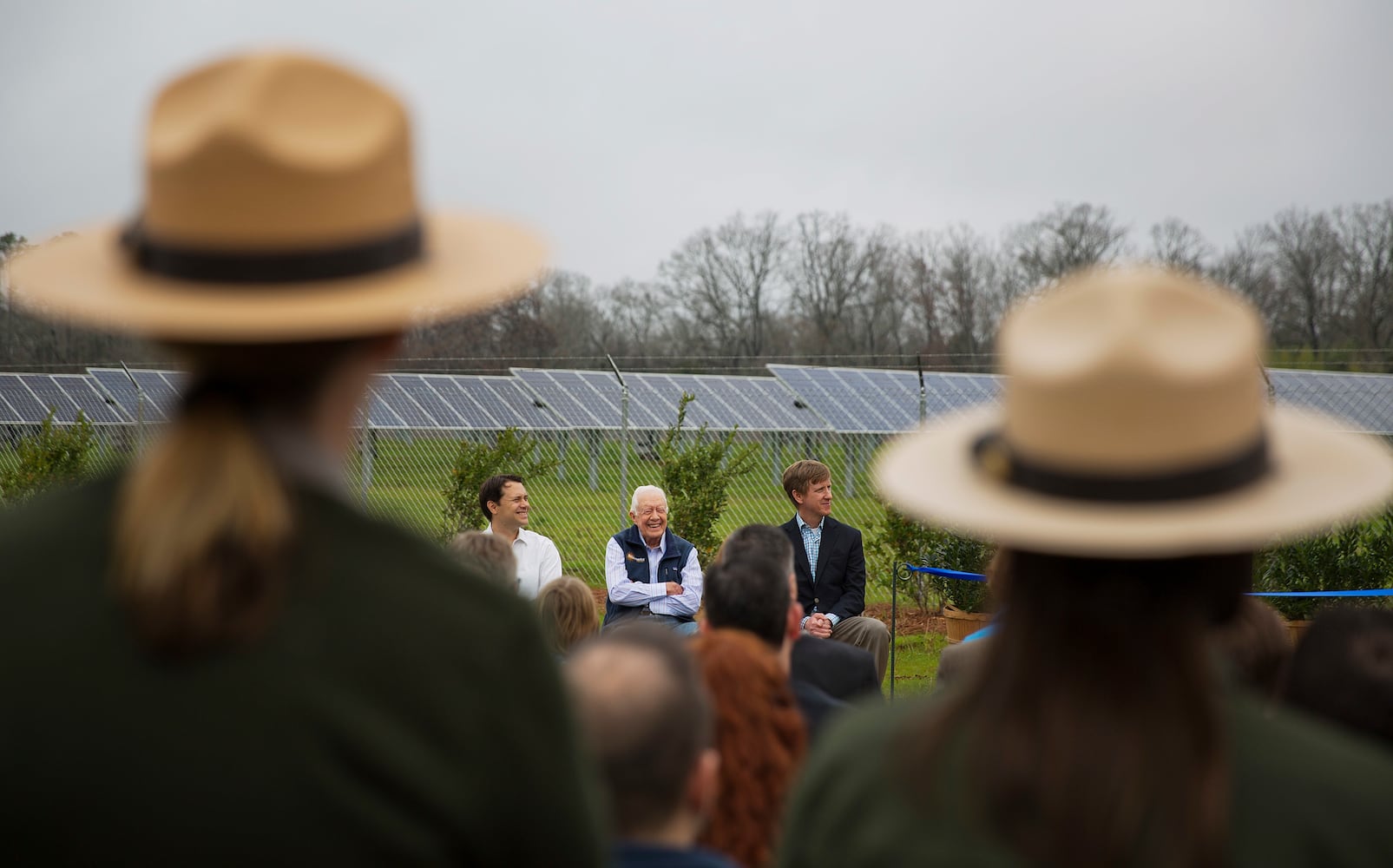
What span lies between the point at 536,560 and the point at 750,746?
4.94m

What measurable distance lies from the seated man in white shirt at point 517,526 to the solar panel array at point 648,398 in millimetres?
10128

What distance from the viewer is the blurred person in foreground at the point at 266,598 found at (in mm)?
1195

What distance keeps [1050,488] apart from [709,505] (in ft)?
34.4

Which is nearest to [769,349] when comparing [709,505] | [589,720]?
[709,505]

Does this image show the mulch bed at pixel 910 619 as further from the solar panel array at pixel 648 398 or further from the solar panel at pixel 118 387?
the solar panel at pixel 118 387

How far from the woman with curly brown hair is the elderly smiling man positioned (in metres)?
4.84

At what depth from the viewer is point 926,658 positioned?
10188 mm

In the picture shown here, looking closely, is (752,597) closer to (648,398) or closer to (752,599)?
(752,599)

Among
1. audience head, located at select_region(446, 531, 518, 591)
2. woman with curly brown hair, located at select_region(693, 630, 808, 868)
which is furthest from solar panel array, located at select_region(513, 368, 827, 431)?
woman with curly brown hair, located at select_region(693, 630, 808, 868)

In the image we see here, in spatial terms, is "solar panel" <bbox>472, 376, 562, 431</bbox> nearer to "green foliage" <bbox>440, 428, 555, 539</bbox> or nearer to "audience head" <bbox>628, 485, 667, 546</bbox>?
"green foliage" <bbox>440, 428, 555, 539</bbox>

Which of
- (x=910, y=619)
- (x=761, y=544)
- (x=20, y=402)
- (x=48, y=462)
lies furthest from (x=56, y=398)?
(x=761, y=544)

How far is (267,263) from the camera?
1.33 metres

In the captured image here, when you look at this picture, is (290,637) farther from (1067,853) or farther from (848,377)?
(848,377)

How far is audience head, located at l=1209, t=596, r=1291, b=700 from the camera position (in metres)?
3.07
